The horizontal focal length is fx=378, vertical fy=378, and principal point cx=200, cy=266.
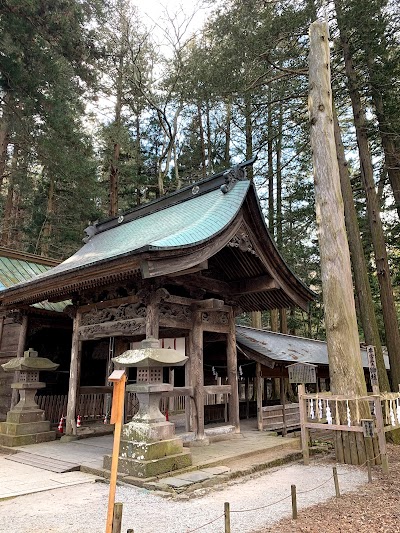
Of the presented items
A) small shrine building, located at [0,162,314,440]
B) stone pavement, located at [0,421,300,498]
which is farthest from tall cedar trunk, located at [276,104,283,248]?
stone pavement, located at [0,421,300,498]

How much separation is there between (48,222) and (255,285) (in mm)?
13519

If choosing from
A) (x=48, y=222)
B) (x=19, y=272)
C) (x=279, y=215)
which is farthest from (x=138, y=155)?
(x=19, y=272)

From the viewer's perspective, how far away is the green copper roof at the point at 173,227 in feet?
20.9

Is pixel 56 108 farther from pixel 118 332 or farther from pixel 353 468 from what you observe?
pixel 353 468

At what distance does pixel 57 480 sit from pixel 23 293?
13.7 ft

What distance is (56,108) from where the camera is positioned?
11234 mm


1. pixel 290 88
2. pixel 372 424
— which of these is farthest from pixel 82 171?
pixel 372 424

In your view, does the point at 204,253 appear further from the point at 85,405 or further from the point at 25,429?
the point at 85,405

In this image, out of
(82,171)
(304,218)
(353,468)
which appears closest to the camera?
(353,468)

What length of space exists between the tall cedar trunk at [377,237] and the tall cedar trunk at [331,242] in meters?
2.97

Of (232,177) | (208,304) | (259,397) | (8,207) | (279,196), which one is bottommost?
(259,397)

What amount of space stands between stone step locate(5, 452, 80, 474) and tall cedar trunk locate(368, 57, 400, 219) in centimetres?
1090

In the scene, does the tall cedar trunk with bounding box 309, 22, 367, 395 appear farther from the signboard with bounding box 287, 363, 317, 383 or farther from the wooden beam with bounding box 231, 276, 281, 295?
the signboard with bounding box 287, 363, 317, 383

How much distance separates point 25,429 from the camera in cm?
773
